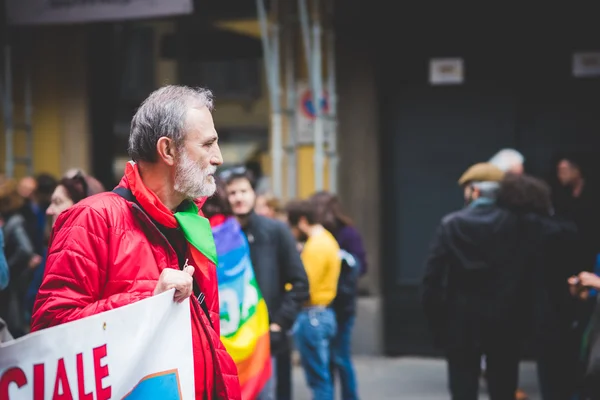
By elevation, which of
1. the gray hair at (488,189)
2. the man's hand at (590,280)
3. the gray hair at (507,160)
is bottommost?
the man's hand at (590,280)

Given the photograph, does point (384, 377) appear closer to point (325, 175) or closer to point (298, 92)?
point (325, 175)

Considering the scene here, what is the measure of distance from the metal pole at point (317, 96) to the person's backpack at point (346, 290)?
1742mm

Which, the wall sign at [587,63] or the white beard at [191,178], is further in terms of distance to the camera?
the wall sign at [587,63]

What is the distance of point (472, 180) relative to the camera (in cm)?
596

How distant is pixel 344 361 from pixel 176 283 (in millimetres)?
4894

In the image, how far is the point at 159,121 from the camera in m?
2.85

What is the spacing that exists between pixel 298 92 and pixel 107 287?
750 centimetres

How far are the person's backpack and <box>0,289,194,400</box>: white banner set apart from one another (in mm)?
4692

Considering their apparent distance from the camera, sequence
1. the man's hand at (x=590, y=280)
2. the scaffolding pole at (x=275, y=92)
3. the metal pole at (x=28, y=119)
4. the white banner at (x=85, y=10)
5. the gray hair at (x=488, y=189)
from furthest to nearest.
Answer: the metal pole at (x=28, y=119) → the white banner at (x=85, y=10) → the scaffolding pole at (x=275, y=92) → the gray hair at (x=488, y=189) → the man's hand at (x=590, y=280)

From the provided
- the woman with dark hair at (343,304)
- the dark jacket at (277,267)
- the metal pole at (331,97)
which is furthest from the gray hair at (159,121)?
the metal pole at (331,97)

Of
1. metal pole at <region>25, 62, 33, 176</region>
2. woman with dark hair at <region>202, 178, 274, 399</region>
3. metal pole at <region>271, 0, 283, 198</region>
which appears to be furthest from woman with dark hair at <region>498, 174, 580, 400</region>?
metal pole at <region>25, 62, 33, 176</region>

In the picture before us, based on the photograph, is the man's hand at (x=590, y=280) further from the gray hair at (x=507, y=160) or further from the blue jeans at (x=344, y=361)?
the gray hair at (x=507, y=160)

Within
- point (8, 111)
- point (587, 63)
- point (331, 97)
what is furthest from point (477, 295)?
point (8, 111)

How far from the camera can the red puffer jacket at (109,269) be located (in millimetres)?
2611
